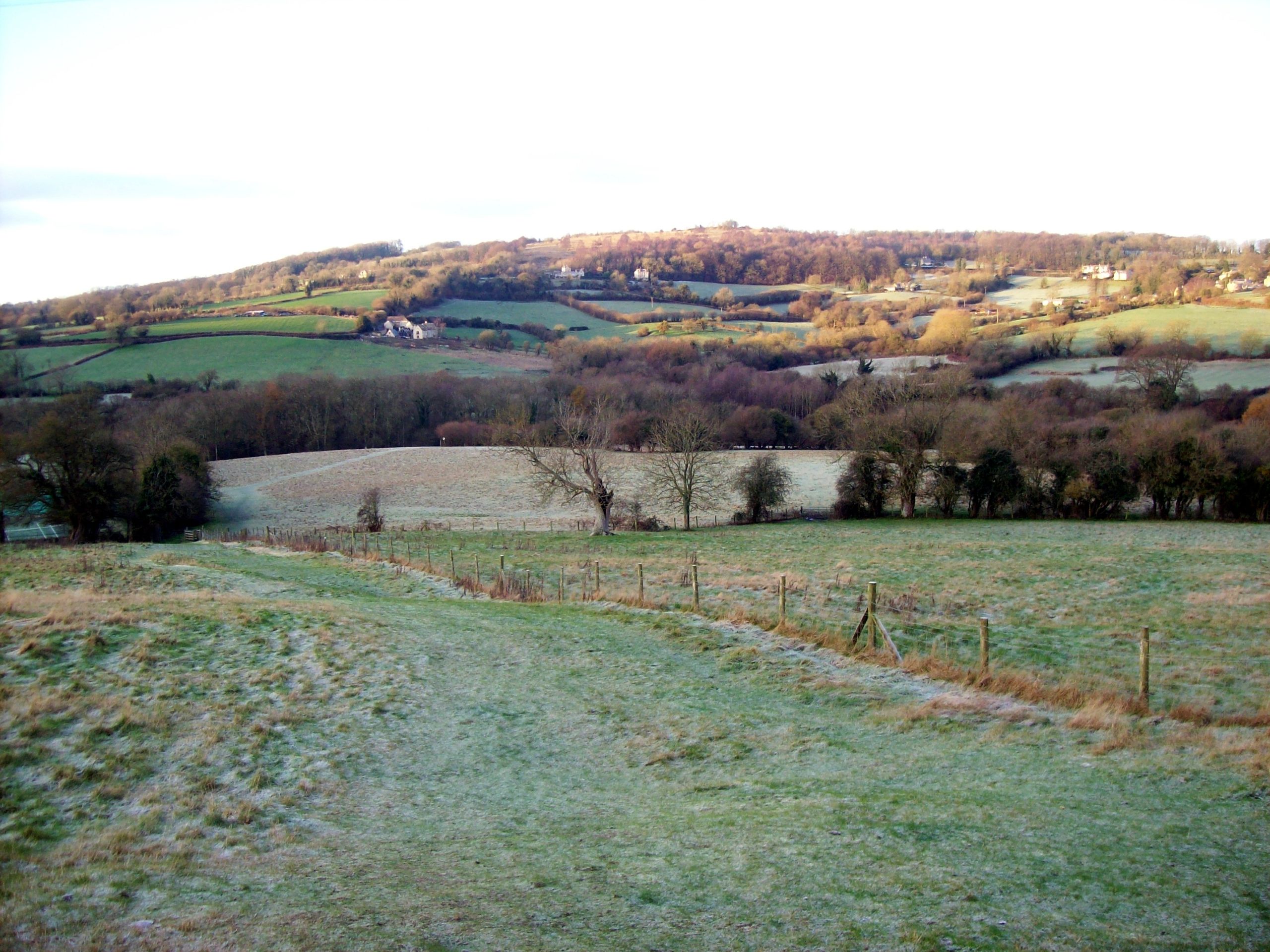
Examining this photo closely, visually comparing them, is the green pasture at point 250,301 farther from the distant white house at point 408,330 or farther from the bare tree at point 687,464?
the bare tree at point 687,464

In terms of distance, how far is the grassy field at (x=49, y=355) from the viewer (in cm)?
6581

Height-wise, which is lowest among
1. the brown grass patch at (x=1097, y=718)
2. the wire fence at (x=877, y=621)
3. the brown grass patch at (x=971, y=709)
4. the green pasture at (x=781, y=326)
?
the wire fence at (x=877, y=621)

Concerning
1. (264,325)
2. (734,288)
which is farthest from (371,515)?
(734,288)

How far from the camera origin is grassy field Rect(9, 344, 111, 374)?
65.8 metres

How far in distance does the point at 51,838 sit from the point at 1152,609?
72.0ft

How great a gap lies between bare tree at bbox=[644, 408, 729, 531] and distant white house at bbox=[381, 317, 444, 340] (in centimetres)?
6045

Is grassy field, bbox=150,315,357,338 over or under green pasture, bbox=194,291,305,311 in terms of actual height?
under

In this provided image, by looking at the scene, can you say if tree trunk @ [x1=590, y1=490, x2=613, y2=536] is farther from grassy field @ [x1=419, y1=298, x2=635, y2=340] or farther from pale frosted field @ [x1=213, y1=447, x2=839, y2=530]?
grassy field @ [x1=419, y1=298, x2=635, y2=340]

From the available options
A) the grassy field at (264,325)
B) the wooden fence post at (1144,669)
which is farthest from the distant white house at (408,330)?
the wooden fence post at (1144,669)

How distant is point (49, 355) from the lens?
76.3 metres

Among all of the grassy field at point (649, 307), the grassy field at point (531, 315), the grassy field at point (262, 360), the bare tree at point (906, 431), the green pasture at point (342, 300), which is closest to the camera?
the bare tree at point (906, 431)

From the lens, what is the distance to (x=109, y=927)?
208 inches

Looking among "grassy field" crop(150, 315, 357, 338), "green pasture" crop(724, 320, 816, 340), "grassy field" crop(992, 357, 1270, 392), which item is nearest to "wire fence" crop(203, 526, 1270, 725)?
"grassy field" crop(992, 357, 1270, 392)

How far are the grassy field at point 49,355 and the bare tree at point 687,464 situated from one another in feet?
174
